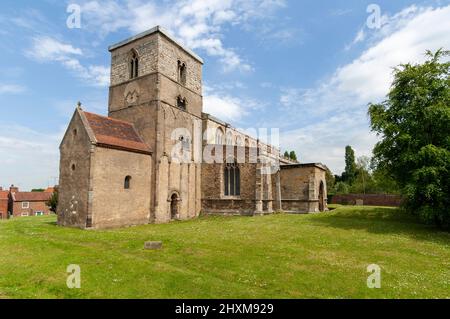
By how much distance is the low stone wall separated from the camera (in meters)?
41.3

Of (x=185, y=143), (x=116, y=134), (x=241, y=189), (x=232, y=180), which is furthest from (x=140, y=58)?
(x=241, y=189)

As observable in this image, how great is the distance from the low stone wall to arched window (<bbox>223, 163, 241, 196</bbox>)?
26735 mm

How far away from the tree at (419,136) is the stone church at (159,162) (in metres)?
9.81

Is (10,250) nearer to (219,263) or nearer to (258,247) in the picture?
(219,263)

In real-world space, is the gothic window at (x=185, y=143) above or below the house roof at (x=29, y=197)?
above

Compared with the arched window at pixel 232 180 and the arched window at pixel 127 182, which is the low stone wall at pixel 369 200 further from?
the arched window at pixel 127 182

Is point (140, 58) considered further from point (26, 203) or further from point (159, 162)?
point (26, 203)


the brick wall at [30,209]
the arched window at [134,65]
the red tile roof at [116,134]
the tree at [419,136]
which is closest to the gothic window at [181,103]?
the arched window at [134,65]

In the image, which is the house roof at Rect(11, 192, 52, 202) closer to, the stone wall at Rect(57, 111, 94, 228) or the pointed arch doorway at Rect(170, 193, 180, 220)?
the stone wall at Rect(57, 111, 94, 228)

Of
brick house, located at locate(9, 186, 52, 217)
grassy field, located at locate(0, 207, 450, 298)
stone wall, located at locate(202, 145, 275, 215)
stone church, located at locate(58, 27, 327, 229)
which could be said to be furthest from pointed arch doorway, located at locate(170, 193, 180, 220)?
brick house, located at locate(9, 186, 52, 217)

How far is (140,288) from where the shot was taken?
23.4ft

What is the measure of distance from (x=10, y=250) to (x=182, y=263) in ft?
27.5

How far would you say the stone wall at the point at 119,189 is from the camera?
1920cm

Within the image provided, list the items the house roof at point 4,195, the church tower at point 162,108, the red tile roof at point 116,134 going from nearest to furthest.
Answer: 1. the red tile roof at point 116,134
2. the church tower at point 162,108
3. the house roof at point 4,195
